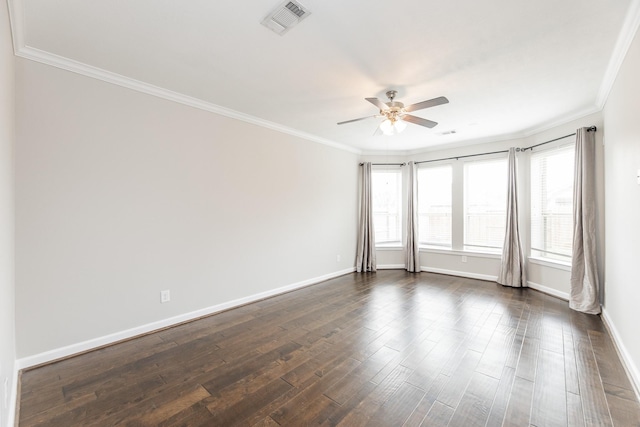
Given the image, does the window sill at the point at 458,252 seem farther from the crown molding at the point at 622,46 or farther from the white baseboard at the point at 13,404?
the white baseboard at the point at 13,404

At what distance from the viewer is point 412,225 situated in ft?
19.6

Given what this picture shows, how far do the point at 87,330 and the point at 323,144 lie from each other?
4225 millimetres

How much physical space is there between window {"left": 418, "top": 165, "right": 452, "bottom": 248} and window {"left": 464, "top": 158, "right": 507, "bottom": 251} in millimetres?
359

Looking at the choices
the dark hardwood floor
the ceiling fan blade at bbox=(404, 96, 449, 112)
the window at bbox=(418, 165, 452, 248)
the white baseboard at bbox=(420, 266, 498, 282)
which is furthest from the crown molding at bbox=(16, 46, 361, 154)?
the white baseboard at bbox=(420, 266, 498, 282)

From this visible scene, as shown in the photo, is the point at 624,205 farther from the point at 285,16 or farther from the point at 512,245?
the point at 285,16

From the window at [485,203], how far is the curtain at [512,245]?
9.9 inches

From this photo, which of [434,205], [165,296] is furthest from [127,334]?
[434,205]

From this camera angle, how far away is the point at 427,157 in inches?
237

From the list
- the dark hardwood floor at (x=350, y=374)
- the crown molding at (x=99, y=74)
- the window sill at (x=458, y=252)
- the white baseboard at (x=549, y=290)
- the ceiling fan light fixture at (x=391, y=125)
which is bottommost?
the dark hardwood floor at (x=350, y=374)

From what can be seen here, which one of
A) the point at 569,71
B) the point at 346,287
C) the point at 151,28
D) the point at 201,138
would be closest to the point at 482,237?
the point at 346,287

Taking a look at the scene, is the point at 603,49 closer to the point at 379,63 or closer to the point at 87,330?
the point at 379,63

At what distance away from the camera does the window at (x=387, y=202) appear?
6301 millimetres

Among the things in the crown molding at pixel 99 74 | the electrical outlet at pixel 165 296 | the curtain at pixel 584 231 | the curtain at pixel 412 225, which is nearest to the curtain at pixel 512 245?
the curtain at pixel 584 231

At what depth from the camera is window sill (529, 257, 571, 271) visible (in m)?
4.07
